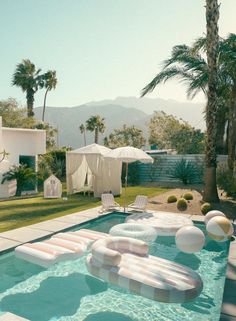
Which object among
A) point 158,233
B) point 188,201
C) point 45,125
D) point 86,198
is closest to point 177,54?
point 188,201

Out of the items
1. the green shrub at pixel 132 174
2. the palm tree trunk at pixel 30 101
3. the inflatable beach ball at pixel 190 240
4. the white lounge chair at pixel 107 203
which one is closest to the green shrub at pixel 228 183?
the white lounge chair at pixel 107 203

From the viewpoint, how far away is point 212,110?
51.3 ft

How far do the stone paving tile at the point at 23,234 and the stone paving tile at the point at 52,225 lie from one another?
33 cm

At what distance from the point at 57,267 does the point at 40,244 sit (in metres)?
0.81

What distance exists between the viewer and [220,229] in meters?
9.98

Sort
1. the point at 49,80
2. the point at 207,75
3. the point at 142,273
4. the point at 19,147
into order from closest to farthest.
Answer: the point at 142,273, the point at 207,75, the point at 19,147, the point at 49,80

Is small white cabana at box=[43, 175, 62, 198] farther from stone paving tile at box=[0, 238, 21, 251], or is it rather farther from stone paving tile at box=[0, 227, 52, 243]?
stone paving tile at box=[0, 238, 21, 251]

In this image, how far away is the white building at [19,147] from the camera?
20.4m

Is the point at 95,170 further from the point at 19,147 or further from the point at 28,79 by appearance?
the point at 28,79

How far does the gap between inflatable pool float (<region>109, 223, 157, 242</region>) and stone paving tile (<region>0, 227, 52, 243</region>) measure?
2.42 meters

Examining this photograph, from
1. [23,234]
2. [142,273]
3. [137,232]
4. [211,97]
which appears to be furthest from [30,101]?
[142,273]

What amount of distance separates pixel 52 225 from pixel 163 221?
4290 millimetres

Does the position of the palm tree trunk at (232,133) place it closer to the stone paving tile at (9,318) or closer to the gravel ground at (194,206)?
the gravel ground at (194,206)

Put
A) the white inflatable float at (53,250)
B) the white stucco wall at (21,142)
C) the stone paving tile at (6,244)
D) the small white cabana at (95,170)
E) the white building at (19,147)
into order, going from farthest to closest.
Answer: the white stucco wall at (21,142) < the white building at (19,147) < the small white cabana at (95,170) < the stone paving tile at (6,244) < the white inflatable float at (53,250)
